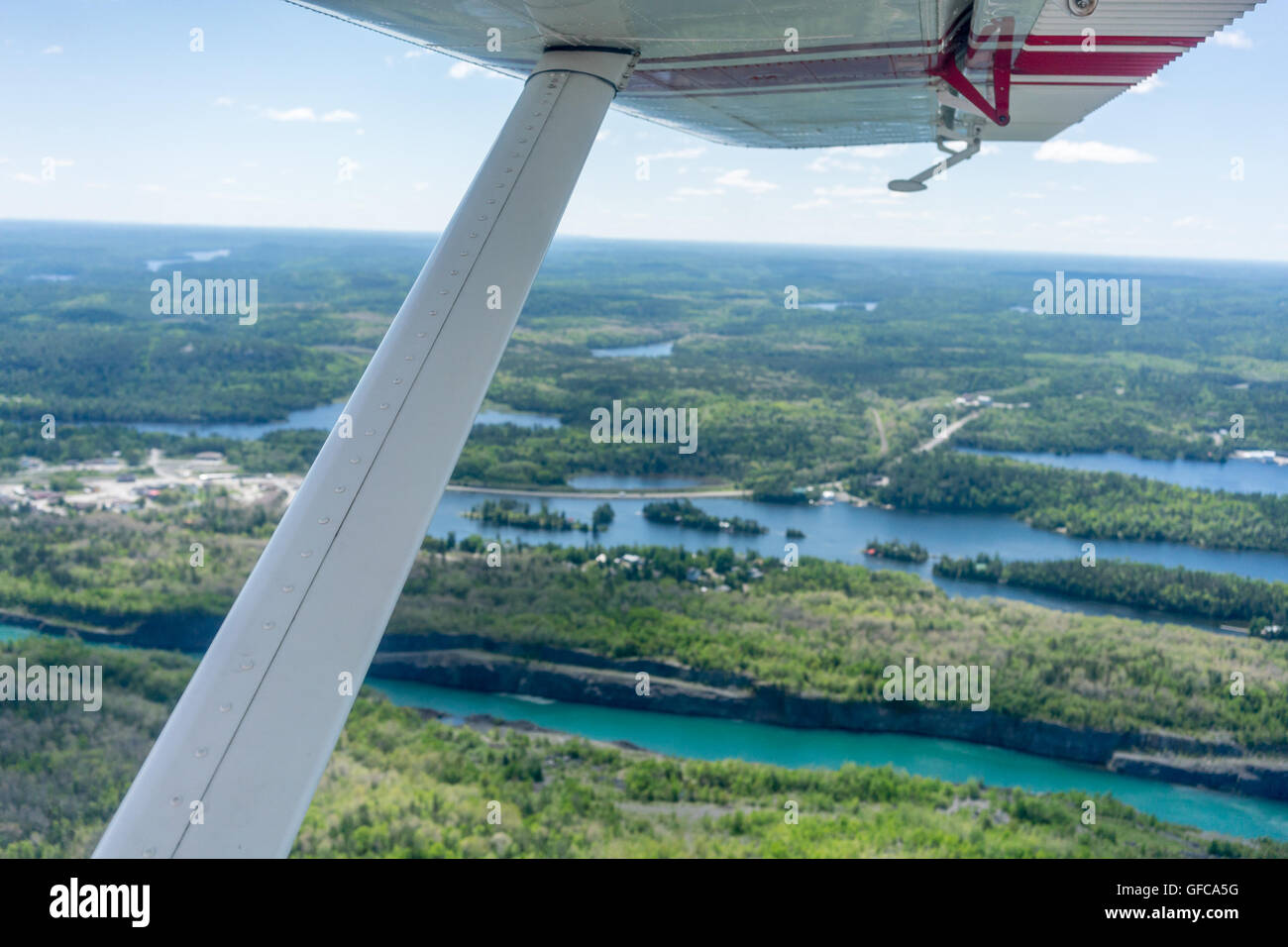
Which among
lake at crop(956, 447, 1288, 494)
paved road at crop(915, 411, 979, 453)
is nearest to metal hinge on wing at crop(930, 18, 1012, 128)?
lake at crop(956, 447, 1288, 494)

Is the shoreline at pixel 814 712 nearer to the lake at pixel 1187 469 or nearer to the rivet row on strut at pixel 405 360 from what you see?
the rivet row on strut at pixel 405 360

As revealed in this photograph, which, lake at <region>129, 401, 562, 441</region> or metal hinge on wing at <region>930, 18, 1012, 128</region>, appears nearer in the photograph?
metal hinge on wing at <region>930, 18, 1012, 128</region>

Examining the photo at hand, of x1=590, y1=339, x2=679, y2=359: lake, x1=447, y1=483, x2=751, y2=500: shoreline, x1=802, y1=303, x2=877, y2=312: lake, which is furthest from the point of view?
x1=802, y1=303, x2=877, y2=312: lake

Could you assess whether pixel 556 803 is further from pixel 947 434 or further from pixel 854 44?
pixel 947 434

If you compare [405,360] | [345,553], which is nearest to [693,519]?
[405,360]

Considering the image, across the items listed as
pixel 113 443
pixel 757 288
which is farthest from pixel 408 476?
pixel 757 288

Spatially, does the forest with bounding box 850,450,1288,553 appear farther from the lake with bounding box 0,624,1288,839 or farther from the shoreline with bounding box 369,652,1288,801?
the lake with bounding box 0,624,1288,839
